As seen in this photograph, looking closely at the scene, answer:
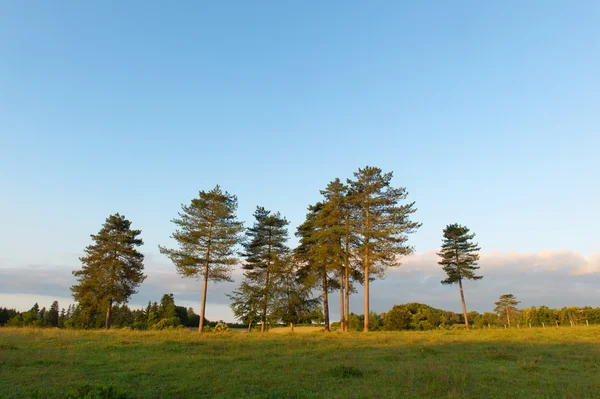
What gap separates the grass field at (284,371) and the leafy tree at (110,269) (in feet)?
61.6

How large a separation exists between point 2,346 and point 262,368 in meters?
13.4

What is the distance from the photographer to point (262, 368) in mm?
12891

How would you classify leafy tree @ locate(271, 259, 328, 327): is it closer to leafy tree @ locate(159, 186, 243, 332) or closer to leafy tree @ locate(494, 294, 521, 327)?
leafy tree @ locate(159, 186, 243, 332)

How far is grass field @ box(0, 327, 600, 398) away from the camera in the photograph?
30.7 ft

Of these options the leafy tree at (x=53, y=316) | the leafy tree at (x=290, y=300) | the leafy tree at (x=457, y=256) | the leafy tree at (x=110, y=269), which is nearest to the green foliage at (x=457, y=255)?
the leafy tree at (x=457, y=256)

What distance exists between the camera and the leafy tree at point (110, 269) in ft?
124

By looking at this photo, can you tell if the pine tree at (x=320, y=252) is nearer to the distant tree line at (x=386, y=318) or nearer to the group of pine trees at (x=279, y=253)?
the group of pine trees at (x=279, y=253)

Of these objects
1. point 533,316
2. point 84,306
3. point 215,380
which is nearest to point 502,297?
point 533,316

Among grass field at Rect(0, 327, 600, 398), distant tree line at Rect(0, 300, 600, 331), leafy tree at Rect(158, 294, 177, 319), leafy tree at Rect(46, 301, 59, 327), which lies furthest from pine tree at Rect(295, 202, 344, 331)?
leafy tree at Rect(46, 301, 59, 327)

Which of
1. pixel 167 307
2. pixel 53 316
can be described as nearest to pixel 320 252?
pixel 167 307

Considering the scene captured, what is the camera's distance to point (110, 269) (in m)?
37.9

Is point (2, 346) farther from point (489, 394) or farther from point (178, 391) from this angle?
point (489, 394)

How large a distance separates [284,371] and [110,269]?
32.2 metres

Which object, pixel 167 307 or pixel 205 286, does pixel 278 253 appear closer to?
pixel 205 286
